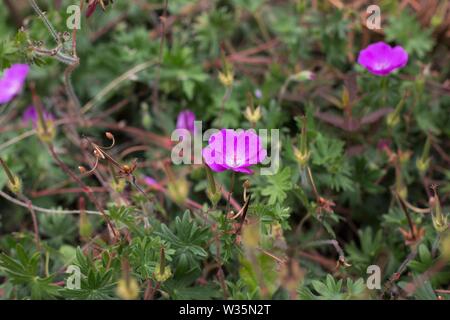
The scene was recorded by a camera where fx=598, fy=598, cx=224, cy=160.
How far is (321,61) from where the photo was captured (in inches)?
71.2

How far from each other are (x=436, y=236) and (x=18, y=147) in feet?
3.75

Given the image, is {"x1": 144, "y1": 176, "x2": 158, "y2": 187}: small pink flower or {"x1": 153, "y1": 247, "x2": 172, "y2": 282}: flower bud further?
{"x1": 144, "y1": 176, "x2": 158, "y2": 187}: small pink flower

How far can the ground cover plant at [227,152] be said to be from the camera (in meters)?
1.19

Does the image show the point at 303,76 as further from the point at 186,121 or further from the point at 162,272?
the point at 162,272

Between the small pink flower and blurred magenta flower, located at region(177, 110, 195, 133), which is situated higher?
blurred magenta flower, located at region(177, 110, 195, 133)

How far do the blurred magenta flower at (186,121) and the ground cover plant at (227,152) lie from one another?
0.02m

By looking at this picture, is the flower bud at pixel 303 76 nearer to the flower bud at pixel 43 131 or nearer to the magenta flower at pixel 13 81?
the flower bud at pixel 43 131

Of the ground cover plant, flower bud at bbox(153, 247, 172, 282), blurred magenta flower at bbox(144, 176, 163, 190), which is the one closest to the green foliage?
the ground cover plant

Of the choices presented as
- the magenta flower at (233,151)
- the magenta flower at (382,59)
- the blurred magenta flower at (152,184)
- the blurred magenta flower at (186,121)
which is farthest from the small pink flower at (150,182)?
the magenta flower at (382,59)

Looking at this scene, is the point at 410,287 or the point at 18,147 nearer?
the point at 410,287

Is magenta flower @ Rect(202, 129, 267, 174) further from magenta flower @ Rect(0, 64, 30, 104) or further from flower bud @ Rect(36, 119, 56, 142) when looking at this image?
magenta flower @ Rect(0, 64, 30, 104)

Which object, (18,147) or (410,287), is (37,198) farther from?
(410,287)

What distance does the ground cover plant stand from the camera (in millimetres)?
1191
